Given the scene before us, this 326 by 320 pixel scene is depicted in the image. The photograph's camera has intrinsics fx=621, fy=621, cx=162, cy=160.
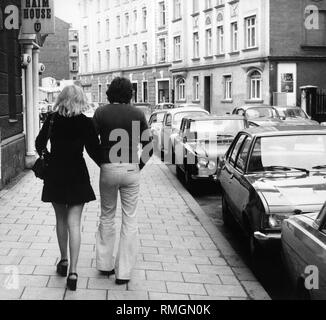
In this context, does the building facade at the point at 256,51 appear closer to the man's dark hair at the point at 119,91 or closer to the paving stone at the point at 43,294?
the man's dark hair at the point at 119,91

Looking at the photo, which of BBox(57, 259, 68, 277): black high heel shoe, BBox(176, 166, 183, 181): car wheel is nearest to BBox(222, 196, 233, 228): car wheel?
BBox(57, 259, 68, 277): black high heel shoe

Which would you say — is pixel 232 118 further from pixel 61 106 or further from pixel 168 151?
pixel 61 106

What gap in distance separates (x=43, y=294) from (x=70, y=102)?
64.8 inches

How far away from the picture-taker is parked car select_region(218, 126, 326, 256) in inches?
251

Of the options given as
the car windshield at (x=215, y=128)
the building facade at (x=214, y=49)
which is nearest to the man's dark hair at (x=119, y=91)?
the car windshield at (x=215, y=128)

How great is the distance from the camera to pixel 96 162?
5.54 m

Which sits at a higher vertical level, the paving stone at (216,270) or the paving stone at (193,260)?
the paving stone at (193,260)

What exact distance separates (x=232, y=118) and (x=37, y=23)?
4.77 meters

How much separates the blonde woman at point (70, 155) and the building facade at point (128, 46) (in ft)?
151

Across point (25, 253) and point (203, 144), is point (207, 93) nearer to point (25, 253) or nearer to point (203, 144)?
point (203, 144)

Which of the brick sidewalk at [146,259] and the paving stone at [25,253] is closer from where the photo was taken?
the brick sidewalk at [146,259]

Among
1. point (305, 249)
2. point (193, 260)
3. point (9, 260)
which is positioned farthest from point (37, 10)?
point (305, 249)

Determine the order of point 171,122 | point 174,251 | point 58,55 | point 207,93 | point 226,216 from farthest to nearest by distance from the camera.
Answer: point 58,55 → point 207,93 → point 171,122 → point 226,216 → point 174,251

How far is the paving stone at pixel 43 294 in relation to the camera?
5125mm
